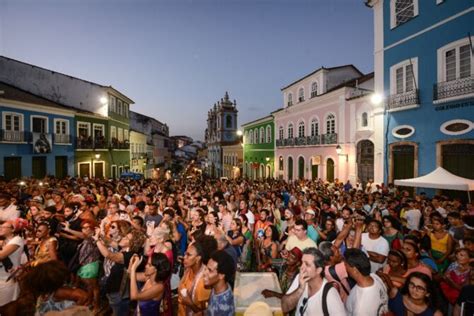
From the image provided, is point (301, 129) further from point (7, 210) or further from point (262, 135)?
point (7, 210)

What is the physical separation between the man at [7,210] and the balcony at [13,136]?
13441 mm

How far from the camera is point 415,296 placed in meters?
2.91

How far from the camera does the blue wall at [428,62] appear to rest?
1101cm

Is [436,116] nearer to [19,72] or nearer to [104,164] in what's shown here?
[104,164]

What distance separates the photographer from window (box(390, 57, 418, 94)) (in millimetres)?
13008

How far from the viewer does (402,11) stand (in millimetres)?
13734

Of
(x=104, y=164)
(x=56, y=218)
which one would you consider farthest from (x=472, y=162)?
(x=104, y=164)

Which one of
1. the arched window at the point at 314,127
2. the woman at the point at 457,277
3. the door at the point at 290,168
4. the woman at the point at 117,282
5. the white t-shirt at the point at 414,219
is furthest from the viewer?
the door at the point at 290,168

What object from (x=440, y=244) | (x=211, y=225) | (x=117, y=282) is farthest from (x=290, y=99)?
(x=117, y=282)

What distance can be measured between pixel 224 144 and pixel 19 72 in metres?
34.7

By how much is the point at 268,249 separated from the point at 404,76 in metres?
13.0

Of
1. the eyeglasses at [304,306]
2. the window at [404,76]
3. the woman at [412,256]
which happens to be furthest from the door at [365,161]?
the eyeglasses at [304,306]

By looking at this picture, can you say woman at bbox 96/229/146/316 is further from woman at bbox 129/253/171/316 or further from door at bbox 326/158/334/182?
door at bbox 326/158/334/182

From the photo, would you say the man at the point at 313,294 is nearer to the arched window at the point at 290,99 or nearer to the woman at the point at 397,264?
the woman at the point at 397,264
